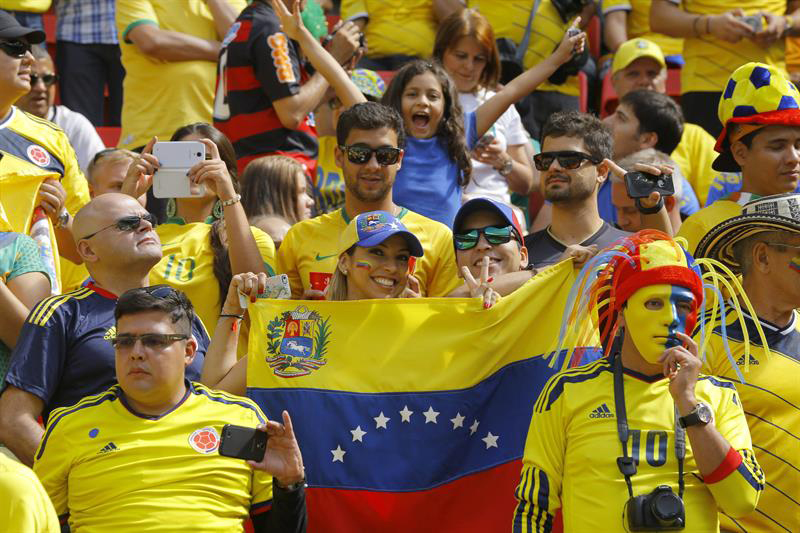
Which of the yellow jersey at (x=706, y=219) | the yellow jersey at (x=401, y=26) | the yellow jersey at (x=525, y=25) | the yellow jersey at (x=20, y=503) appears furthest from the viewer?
the yellow jersey at (x=401, y=26)

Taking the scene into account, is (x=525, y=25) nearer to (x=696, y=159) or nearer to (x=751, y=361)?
(x=696, y=159)

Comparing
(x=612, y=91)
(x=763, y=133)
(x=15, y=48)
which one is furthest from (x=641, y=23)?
(x=15, y=48)

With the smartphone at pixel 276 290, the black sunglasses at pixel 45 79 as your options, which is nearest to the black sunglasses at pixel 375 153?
the smartphone at pixel 276 290

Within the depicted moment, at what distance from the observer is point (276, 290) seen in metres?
5.91

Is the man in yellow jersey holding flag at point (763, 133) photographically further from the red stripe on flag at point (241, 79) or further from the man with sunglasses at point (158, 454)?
the red stripe on flag at point (241, 79)

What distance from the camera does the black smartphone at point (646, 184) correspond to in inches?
237

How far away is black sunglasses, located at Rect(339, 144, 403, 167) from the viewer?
6.59 m

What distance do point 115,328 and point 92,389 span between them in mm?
283

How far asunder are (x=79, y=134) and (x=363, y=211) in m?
3.02

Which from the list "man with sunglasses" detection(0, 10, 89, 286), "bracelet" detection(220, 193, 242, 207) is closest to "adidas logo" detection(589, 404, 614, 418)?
"bracelet" detection(220, 193, 242, 207)

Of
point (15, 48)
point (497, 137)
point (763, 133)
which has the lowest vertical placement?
point (497, 137)

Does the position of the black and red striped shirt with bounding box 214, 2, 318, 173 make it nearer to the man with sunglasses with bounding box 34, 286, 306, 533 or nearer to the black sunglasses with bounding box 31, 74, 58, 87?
the black sunglasses with bounding box 31, 74, 58, 87

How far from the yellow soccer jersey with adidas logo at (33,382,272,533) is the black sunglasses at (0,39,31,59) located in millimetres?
2589

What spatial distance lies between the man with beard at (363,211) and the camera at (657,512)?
2.01 m
